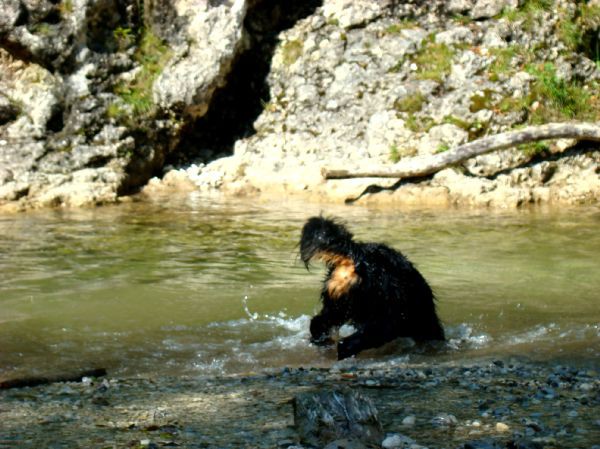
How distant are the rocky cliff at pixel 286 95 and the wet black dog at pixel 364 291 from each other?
758 centimetres

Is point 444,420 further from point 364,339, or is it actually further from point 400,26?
point 400,26

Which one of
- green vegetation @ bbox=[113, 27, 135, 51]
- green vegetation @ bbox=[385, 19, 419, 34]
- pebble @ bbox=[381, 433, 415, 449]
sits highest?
green vegetation @ bbox=[385, 19, 419, 34]

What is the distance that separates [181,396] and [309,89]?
12.1 metres

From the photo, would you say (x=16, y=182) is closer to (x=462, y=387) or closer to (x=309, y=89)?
(x=309, y=89)

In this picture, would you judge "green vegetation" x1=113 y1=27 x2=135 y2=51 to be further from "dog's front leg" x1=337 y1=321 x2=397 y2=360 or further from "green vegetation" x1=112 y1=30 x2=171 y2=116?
"dog's front leg" x1=337 y1=321 x2=397 y2=360

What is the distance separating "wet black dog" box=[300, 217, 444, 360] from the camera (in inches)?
236

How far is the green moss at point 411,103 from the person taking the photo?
1512 centimetres

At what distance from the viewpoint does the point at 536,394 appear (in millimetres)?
4477

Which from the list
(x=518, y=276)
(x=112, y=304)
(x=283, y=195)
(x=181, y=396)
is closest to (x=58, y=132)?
(x=283, y=195)

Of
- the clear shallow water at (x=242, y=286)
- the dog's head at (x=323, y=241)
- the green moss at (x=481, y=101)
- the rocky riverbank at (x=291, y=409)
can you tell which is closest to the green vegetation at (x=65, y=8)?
the clear shallow water at (x=242, y=286)

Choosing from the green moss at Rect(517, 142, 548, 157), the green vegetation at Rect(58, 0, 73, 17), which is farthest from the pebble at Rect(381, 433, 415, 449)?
the green vegetation at Rect(58, 0, 73, 17)

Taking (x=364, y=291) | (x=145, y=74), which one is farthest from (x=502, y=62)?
(x=364, y=291)

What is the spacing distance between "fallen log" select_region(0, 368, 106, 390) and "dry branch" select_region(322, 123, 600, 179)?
8946mm

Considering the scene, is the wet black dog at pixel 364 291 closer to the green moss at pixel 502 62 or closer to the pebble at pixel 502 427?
the pebble at pixel 502 427
